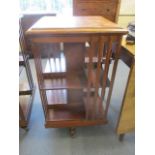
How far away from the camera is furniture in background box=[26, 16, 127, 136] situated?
3.25ft

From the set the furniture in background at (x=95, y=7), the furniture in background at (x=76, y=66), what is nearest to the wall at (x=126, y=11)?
the furniture in background at (x=95, y=7)

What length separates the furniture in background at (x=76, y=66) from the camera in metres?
0.99

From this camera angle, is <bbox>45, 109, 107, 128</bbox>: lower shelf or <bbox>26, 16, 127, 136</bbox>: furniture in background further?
<bbox>45, 109, 107, 128</bbox>: lower shelf

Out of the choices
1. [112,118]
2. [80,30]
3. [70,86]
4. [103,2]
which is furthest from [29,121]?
[103,2]

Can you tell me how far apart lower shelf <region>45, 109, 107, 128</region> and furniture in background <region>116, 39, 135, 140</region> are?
0.18 meters

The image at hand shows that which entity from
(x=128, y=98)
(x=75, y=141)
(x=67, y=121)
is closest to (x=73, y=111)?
(x=67, y=121)

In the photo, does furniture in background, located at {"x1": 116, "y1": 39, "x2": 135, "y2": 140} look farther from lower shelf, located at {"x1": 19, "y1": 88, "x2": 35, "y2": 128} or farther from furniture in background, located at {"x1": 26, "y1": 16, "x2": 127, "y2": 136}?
lower shelf, located at {"x1": 19, "y1": 88, "x2": 35, "y2": 128}

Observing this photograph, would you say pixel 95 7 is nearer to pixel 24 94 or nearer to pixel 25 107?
pixel 24 94

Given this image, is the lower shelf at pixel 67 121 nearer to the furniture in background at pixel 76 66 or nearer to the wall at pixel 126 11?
the furniture in background at pixel 76 66

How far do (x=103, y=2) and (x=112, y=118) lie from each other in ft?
5.42

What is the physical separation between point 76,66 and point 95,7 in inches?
50.3

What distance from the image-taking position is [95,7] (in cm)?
229

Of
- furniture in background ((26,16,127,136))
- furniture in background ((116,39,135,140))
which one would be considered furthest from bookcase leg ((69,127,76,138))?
furniture in background ((116,39,135,140))

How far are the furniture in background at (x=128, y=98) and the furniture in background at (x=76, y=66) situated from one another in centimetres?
11
